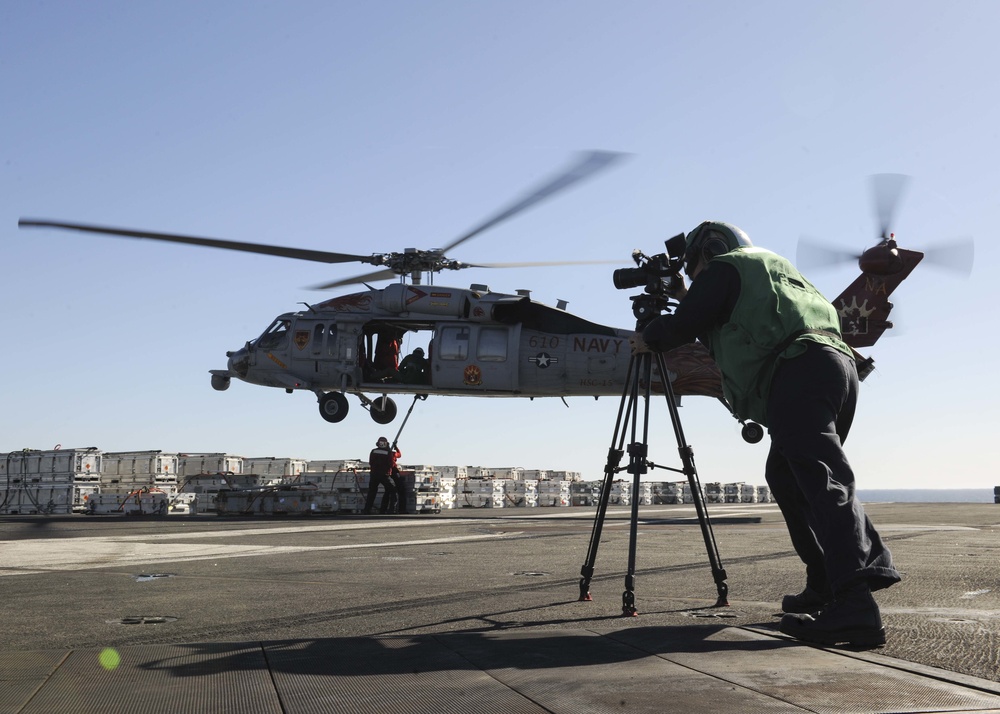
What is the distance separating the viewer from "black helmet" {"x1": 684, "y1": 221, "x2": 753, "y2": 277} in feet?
13.6

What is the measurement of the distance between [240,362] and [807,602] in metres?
19.7

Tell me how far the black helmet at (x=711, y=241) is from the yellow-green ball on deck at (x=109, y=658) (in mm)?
2939

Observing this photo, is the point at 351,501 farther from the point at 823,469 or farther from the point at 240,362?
the point at 823,469

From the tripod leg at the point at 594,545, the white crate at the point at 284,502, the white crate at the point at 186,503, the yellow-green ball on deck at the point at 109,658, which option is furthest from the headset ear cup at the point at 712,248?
the white crate at the point at 186,503

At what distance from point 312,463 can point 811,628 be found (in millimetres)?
34784

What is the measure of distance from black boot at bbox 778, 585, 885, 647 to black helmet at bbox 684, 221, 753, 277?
168 cm

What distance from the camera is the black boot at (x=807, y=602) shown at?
3637 mm

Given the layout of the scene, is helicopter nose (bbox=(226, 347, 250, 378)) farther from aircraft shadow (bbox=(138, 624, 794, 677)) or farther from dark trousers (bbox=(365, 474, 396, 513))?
aircraft shadow (bbox=(138, 624, 794, 677))

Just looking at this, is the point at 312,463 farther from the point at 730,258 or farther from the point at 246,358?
the point at 730,258

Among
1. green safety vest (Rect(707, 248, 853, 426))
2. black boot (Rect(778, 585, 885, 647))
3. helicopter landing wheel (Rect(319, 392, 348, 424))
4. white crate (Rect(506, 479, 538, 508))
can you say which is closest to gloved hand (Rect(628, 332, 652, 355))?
green safety vest (Rect(707, 248, 853, 426))

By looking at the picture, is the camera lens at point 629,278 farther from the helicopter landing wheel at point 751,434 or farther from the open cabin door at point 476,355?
the open cabin door at point 476,355

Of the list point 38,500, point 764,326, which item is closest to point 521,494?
point 38,500

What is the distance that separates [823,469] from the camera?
10.9 feet

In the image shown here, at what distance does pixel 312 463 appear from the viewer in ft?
120
